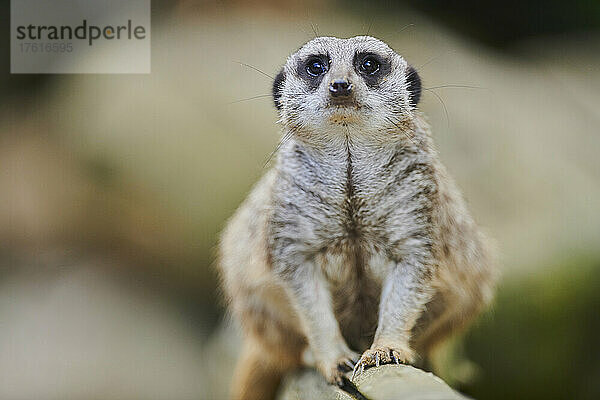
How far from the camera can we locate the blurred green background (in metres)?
2.54

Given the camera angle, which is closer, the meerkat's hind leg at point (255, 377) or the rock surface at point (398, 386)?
the rock surface at point (398, 386)

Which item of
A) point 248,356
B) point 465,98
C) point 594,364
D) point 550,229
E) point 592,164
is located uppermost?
point 465,98

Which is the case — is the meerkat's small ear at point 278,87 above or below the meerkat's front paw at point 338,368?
above

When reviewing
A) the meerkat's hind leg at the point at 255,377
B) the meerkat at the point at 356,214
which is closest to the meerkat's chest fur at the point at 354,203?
the meerkat at the point at 356,214

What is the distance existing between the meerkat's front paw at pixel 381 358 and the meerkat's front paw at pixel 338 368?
0.05m

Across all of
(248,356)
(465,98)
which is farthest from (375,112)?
(465,98)

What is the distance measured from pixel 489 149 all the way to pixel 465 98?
0.25 metres

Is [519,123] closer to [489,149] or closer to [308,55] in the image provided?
[489,149]

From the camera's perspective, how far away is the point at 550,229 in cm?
271

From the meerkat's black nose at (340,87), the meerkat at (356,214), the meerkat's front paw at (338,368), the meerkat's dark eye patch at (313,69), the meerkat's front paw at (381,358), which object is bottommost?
the meerkat's front paw at (338,368)

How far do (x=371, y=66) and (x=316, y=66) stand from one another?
91 millimetres

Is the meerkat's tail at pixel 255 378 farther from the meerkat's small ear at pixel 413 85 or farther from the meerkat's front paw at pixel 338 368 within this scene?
the meerkat's small ear at pixel 413 85

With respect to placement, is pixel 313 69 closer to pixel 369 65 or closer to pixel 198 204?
pixel 369 65

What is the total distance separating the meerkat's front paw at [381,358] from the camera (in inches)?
49.7
